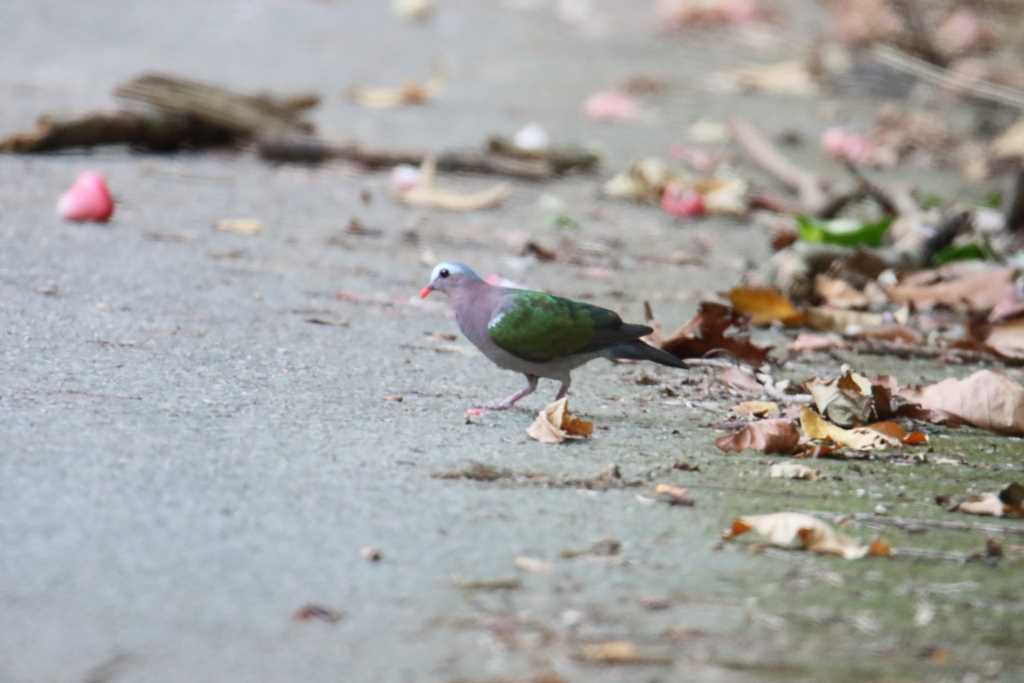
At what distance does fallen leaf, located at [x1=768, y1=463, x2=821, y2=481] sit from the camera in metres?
3.16

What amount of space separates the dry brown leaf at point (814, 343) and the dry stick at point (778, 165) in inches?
71.8

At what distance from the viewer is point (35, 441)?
120 inches

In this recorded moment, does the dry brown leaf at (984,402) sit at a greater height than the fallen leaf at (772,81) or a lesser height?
lesser

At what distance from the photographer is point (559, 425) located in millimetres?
3422

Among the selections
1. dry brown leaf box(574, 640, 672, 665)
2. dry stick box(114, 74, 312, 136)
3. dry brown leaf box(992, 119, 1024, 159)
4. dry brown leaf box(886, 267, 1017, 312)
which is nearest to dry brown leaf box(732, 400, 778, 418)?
dry brown leaf box(886, 267, 1017, 312)

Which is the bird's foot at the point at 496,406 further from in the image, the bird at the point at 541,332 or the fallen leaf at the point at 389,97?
the fallen leaf at the point at 389,97

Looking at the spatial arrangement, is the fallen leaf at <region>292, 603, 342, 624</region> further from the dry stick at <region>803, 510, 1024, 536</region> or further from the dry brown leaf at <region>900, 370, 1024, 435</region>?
the dry brown leaf at <region>900, 370, 1024, 435</region>

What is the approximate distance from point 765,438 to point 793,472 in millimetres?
203

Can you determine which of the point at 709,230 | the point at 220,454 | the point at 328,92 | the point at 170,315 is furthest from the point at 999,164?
the point at 220,454

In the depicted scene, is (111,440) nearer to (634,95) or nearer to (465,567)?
(465,567)

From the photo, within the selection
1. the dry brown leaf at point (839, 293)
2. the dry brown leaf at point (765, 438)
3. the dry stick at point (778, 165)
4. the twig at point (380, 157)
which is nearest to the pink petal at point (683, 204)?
the dry stick at point (778, 165)

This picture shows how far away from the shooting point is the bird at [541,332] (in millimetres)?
3584

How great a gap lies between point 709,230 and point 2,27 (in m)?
5.00

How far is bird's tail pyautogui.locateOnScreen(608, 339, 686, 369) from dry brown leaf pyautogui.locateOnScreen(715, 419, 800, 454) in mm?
327
